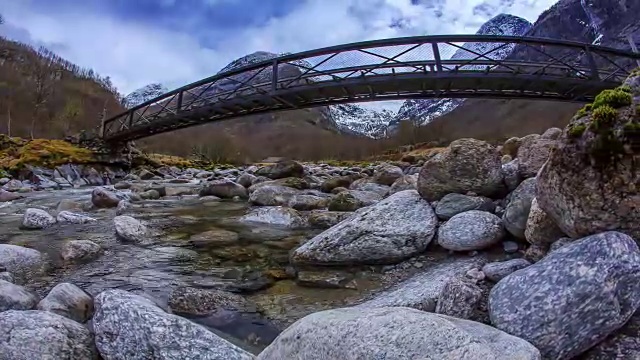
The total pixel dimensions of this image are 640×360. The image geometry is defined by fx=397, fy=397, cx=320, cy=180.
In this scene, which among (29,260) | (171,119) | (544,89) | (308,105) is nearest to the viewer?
(29,260)

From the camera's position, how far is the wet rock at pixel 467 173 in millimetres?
5508

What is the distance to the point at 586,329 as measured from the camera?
2.54 metres

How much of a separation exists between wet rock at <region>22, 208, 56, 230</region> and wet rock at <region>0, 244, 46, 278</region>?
2.81 m

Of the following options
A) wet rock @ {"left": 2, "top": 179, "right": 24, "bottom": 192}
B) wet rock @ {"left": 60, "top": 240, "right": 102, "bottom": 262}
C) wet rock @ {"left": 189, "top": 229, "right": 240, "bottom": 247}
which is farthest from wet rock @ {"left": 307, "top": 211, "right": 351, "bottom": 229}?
wet rock @ {"left": 2, "top": 179, "right": 24, "bottom": 192}

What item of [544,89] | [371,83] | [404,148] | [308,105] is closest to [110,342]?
[371,83]

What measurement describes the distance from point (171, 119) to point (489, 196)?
22.0 metres

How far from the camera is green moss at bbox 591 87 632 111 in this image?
3393 millimetres

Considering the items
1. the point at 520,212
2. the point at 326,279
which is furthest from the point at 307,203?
the point at 520,212

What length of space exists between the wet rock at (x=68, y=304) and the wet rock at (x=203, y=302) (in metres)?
0.76

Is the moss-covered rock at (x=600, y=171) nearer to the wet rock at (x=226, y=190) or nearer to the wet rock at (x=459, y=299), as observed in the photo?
the wet rock at (x=459, y=299)

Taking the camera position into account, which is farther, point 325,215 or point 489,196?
point 325,215

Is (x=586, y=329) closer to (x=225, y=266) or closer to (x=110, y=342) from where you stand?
(x=110, y=342)

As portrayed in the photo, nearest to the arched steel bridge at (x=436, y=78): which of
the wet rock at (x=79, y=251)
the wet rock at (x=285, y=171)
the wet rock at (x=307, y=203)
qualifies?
the wet rock at (x=285, y=171)

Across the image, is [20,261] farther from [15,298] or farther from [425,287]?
[425,287]
